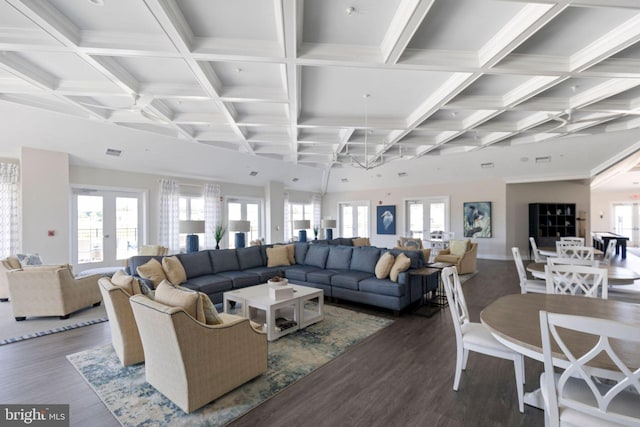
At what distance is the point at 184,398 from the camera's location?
6.86 ft

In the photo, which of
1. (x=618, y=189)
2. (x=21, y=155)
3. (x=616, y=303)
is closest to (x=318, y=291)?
(x=616, y=303)

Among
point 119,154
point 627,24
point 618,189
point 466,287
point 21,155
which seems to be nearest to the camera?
point 627,24

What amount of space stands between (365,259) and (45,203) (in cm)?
632

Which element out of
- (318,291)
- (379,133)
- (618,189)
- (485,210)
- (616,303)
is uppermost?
(379,133)

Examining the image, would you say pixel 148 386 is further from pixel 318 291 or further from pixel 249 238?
pixel 249 238

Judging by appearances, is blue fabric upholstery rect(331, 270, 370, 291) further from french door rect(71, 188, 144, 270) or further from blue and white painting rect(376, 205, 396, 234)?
blue and white painting rect(376, 205, 396, 234)

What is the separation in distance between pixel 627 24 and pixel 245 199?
8886mm

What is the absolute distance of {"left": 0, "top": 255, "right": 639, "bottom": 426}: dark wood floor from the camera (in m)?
2.08

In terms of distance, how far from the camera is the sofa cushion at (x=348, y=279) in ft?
15.0

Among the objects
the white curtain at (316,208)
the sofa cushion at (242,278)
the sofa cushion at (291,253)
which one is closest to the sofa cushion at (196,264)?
the sofa cushion at (242,278)

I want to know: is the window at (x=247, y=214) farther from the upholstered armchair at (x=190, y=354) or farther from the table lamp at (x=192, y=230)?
the upholstered armchair at (x=190, y=354)

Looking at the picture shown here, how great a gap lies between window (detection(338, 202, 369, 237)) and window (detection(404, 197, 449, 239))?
1795mm

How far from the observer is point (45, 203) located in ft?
18.4

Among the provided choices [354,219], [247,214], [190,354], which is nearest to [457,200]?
[354,219]
